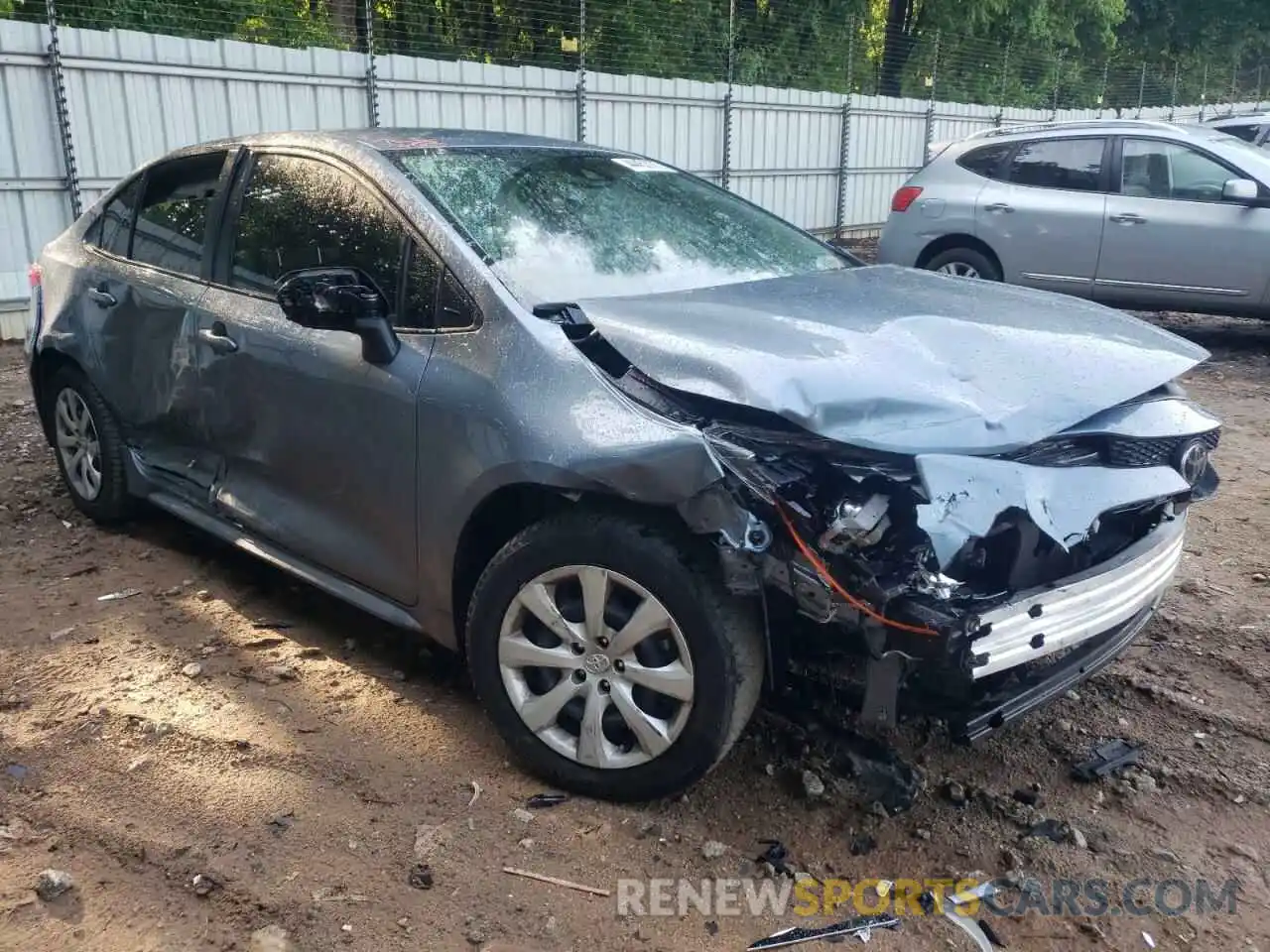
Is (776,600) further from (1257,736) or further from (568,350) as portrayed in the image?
(1257,736)

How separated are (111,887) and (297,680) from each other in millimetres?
994

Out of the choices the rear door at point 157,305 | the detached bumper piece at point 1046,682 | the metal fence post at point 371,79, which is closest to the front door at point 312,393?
the rear door at point 157,305

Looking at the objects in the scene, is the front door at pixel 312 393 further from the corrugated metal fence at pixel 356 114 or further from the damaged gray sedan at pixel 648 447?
the corrugated metal fence at pixel 356 114

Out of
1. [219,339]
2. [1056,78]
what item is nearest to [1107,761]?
[219,339]

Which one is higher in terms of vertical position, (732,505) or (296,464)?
(732,505)

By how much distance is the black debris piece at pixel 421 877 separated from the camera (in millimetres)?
2506

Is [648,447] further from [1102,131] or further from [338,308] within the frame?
[1102,131]

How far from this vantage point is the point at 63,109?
8.78m

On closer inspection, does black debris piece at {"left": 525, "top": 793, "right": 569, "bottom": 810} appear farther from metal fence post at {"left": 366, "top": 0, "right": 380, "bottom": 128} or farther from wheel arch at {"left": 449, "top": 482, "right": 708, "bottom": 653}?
metal fence post at {"left": 366, "top": 0, "right": 380, "bottom": 128}

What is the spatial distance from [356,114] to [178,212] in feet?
24.0

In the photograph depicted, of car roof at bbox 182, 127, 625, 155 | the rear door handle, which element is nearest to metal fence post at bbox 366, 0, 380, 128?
the rear door handle

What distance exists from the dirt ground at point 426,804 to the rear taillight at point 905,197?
6217mm

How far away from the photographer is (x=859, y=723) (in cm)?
248

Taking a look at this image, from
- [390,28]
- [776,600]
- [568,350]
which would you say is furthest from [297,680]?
[390,28]
